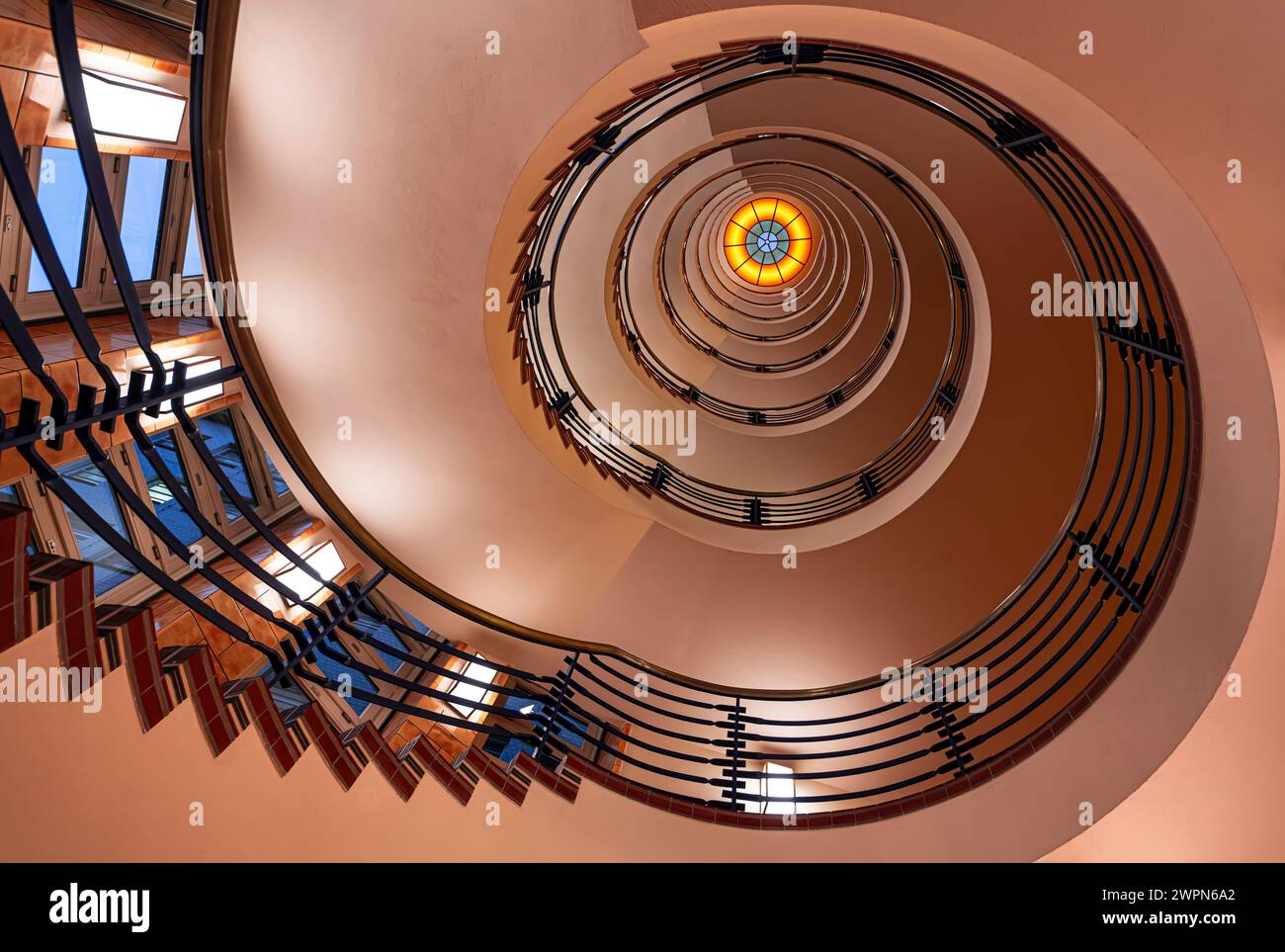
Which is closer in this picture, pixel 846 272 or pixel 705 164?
pixel 705 164

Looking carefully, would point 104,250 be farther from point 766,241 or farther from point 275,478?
point 766,241

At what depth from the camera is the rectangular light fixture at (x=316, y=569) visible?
201 inches

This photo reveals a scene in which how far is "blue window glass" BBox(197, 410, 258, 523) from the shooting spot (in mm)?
5336

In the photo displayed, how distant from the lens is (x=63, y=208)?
4191 mm

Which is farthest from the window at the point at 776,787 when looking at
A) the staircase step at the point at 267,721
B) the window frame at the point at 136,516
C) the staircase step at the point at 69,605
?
the staircase step at the point at 69,605

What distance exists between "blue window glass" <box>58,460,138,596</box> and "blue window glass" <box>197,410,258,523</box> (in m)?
0.81

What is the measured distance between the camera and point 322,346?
4.57m

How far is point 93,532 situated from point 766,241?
10185 mm

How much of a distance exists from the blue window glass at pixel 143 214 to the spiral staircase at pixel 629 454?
1.11m

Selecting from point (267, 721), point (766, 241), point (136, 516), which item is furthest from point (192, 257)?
point (766, 241)
